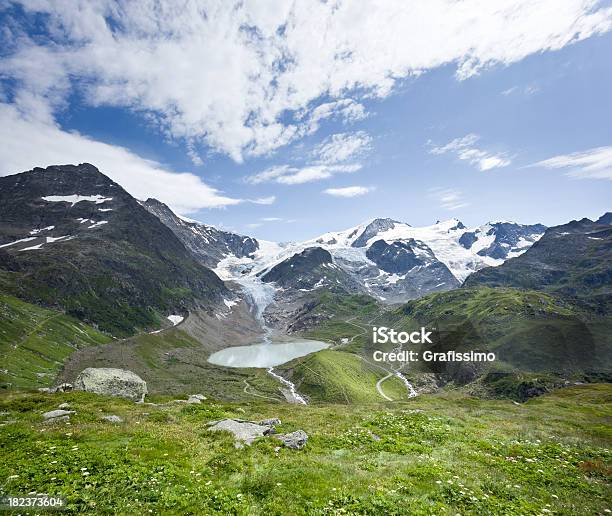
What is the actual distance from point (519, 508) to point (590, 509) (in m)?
3.94

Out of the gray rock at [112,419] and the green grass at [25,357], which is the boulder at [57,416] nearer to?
the gray rock at [112,419]

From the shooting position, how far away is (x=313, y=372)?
191875 mm

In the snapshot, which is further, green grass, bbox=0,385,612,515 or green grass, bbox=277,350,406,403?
green grass, bbox=277,350,406,403

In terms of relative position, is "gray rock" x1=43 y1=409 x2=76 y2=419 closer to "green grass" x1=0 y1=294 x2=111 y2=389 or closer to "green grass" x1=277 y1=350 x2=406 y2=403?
"green grass" x1=0 y1=294 x2=111 y2=389

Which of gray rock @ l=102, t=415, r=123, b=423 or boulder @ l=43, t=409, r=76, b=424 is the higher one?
boulder @ l=43, t=409, r=76, b=424

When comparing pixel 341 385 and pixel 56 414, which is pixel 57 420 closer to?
pixel 56 414

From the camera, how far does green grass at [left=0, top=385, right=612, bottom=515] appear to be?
15078mm

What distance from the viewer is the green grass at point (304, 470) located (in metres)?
15.1

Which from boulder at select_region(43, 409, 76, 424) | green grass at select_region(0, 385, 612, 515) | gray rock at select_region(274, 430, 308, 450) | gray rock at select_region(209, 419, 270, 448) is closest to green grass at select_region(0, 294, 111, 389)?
boulder at select_region(43, 409, 76, 424)

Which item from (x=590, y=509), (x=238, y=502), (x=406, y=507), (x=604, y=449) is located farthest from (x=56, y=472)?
(x=604, y=449)

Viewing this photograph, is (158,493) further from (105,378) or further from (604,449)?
(105,378)

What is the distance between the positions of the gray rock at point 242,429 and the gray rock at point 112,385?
31.2m

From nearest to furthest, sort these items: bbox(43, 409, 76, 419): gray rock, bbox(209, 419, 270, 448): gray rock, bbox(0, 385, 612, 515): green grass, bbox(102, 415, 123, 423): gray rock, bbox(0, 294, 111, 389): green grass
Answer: bbox(0, 385, 612, 515): green grass < bbox(209, 419, 270, 448): gray rock < bbox(102, 415, 123, 423): gray rock < bbox(43, 409, 76, 419): gray rock < bbox(0, 294, 111, 389): green grass

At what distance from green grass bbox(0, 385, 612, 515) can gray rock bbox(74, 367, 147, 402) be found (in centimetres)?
2519
